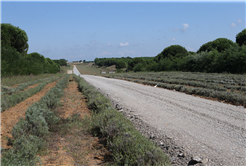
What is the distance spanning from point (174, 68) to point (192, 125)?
42138 millimetres

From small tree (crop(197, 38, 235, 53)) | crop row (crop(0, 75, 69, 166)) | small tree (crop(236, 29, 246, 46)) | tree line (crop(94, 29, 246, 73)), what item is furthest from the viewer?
small tree (crop(197, 38, 235, 53))

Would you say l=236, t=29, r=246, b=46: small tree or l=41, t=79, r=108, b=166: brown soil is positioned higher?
l=236, t=29, r=246, b=46: small tree

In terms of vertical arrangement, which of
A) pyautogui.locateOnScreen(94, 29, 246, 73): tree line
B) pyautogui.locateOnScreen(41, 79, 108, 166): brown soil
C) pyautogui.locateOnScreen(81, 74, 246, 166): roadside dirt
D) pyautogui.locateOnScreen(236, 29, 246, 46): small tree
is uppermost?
pyautogui.locateOnScreen(236, 29, 246, 46): small tree

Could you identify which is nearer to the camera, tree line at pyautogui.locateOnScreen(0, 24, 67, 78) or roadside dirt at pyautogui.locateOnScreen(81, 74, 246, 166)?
roadside dirt at pyautogui.locateOnScreen(81, 74, 246, 166)

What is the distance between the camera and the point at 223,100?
9.11m

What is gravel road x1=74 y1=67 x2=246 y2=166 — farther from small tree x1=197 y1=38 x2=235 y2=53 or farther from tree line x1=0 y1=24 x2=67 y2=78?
small tree x1=197 y1=38 x2=235 y2=53

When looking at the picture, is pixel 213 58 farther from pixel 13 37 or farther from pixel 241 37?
pixel 13 37

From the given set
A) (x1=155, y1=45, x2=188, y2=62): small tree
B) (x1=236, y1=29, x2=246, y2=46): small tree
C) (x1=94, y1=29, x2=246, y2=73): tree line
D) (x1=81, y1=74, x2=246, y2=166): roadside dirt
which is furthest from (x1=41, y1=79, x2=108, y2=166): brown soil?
(x1=155, y1=45, x2=188, y2=62): small tree

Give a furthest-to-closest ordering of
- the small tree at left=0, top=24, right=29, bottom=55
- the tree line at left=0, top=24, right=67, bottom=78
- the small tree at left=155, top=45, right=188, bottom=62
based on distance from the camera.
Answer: the small tree at left=155, top=45, right=188, bottom=62 < the small tree at left=0, top=24, right=29, bottom=55 < the tree line at left=0, top=24, right=67, bottom=78

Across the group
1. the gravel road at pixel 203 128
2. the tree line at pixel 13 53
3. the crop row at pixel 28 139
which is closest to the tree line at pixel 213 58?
the gravel road at pixel 203 128

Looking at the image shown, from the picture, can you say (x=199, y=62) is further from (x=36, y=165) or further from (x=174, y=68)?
(x=36, y=165)

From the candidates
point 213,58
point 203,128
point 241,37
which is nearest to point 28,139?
point 203,128

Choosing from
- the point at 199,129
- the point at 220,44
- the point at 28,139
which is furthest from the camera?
the point at 220,44

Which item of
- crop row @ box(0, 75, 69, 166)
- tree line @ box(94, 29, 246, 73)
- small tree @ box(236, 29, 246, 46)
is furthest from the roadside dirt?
small tree @ box(236, 29, 246, 46)
